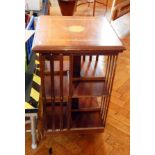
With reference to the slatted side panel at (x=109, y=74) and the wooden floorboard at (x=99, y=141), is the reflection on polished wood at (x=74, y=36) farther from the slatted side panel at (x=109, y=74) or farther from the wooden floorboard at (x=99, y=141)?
the wooden floorboard at (x=99, y=141)

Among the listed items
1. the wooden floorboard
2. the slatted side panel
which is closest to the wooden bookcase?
the slatted side panel

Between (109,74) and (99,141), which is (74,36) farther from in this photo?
(99,141)

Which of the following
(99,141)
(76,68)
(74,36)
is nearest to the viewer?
(74,36)

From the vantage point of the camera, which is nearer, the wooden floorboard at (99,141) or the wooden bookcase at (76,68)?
the wooden bookcase at (76,68)

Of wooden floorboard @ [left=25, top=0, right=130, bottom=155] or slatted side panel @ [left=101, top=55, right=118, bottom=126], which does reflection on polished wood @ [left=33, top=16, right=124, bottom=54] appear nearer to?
slatted side panel @ [left=101, top=55, right=118, bottom=126]

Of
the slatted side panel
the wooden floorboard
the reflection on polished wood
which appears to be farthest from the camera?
the wooden floorboard

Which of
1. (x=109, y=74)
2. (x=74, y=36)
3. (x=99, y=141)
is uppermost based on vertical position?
(x=74, y=36)

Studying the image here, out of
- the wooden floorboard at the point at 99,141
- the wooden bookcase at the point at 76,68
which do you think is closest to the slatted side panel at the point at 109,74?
the wooden bookcase at the point at 76,68

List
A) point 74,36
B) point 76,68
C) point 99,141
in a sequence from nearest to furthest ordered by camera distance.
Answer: point 74,36 < point 76,68 < point 99,141

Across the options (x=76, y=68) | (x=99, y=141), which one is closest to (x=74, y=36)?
(x=76, y=68)
